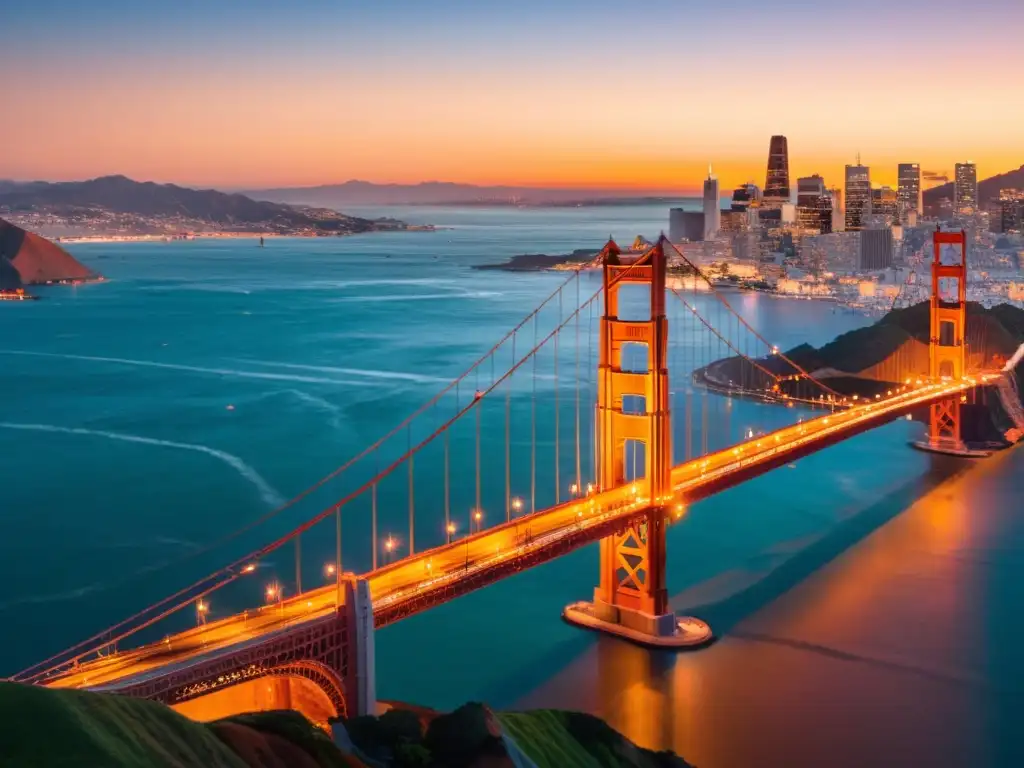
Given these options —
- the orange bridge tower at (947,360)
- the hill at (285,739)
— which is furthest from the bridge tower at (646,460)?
the orange bridge tower at (947,360)

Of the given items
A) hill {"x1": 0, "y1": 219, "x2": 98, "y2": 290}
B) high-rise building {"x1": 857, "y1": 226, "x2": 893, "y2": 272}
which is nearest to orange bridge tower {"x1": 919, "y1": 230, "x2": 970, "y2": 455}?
high-rise building {"x1": 857, "y1": 226, "x2": 893, "y2": 272}

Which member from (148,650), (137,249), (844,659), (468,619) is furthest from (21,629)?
(137,249)

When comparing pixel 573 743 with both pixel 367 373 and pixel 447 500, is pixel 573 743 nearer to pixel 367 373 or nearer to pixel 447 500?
pixel 447 500

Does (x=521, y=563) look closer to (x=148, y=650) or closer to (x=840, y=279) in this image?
(x=148, y=650)

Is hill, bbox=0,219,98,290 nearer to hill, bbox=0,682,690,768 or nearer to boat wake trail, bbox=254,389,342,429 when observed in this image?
boat wake trail, bbox=254,389,342,429

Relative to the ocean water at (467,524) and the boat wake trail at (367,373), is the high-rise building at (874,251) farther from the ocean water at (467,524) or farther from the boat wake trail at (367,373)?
the boat wake trail at (367,373)

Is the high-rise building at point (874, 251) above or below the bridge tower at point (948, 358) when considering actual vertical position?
above

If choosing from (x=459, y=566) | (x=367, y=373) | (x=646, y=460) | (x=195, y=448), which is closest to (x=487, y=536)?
(x=459, y=566)
